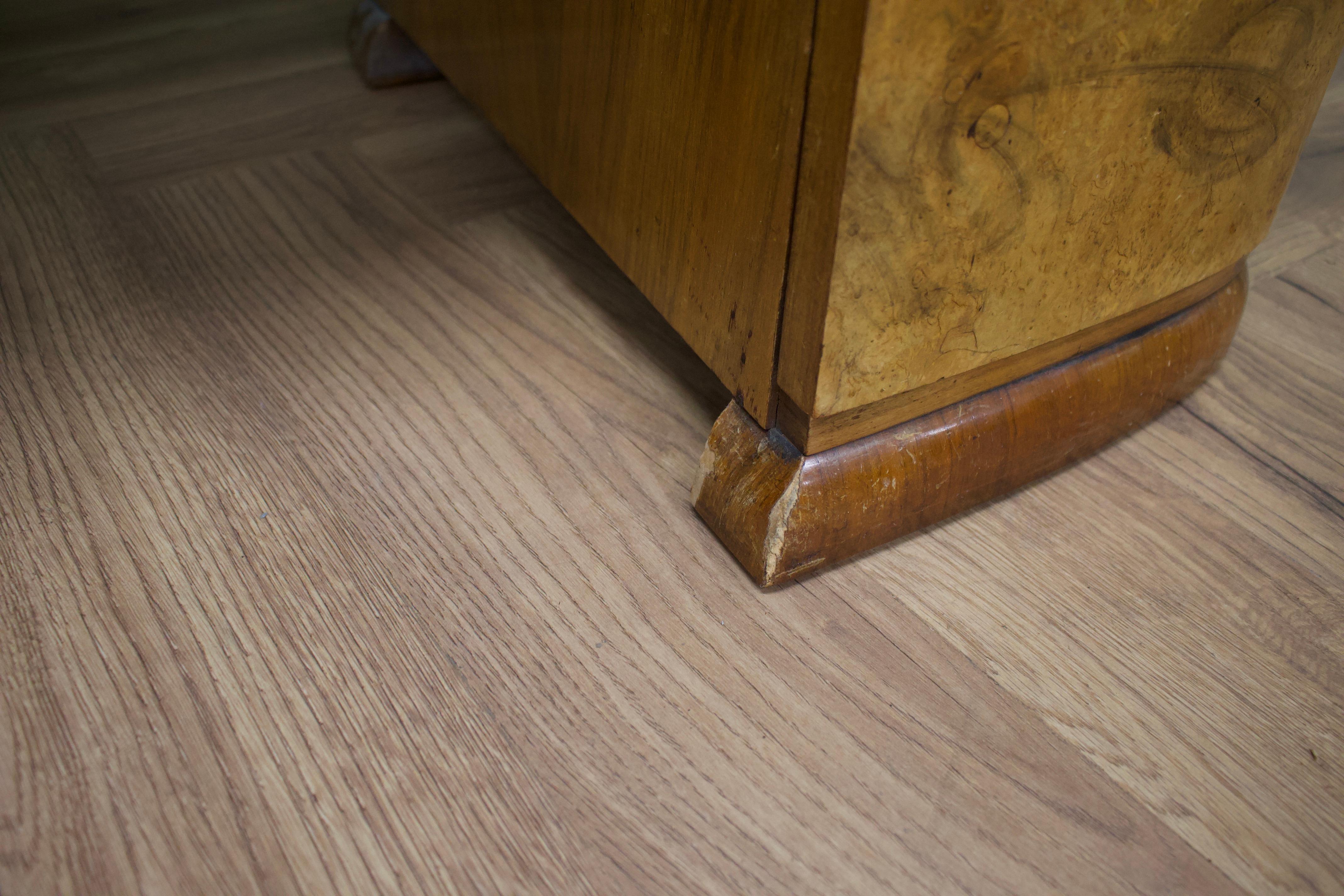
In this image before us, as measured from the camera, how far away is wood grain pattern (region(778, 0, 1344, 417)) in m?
0.34

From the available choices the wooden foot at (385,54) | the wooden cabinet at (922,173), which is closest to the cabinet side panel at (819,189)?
the wooden cabinet at (922,173)

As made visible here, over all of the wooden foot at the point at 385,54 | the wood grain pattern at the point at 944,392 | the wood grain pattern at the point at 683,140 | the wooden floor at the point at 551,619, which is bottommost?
the wooden floor at the point at 551,619

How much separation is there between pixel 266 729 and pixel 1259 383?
0.55 m

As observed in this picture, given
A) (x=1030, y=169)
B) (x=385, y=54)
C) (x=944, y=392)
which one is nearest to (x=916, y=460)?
(x=944, y=392)

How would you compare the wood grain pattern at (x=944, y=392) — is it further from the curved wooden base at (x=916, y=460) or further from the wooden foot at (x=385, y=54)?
the wooden foot at (x=385, y=54)

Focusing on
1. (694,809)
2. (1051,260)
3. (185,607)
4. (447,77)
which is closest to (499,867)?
(694,809)

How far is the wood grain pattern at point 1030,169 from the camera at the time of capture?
1.11 ft

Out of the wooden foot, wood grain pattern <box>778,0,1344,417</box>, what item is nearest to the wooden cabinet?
wood grain pattern <box>778,0,1344,417</box>

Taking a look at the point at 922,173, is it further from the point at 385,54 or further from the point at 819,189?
the point at 385,54

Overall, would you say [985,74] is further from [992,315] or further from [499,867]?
[499,867]

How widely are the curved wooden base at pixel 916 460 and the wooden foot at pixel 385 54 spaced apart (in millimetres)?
548

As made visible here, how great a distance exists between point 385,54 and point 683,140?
0.52m

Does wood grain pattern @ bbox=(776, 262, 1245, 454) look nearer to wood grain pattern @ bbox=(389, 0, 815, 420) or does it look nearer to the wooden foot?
wood grain pattern @ bbox=(389, 0, 815, 420)

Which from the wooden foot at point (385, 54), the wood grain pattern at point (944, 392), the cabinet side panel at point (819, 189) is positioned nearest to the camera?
the cabinet side panel at point (819, 189)
